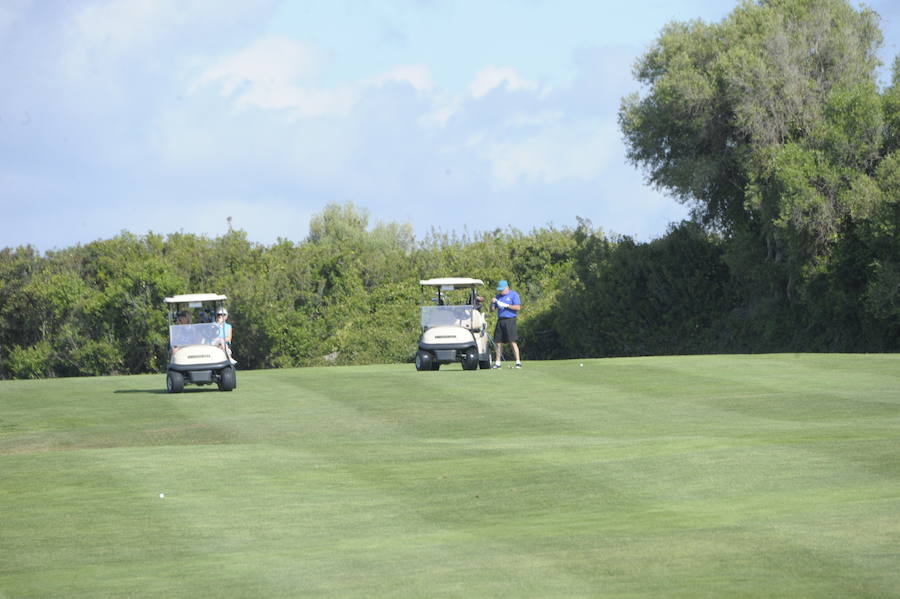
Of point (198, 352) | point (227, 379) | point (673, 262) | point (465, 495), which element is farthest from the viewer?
point (673, 262)

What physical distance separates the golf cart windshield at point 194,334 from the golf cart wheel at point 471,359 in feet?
17.1

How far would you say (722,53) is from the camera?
141ft

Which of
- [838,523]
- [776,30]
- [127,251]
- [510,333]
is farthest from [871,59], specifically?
[838,523]

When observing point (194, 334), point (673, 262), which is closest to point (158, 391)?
point (194, 334)

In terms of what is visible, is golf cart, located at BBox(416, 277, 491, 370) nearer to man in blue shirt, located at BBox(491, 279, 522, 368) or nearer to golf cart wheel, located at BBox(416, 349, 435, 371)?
golf cart wheel, located at BBox(416, 349, 435, 371)

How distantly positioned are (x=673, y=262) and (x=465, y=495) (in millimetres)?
36608

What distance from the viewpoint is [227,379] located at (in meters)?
22.9

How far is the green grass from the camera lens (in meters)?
8.48

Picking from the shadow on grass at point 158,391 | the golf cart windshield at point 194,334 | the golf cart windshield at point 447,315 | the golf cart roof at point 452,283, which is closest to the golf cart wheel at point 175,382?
the shadow on grass at point 158,391

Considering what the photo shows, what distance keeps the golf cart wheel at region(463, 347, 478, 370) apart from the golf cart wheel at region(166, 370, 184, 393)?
577 centimetres

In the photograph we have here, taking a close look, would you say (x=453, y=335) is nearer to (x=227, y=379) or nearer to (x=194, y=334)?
(x=227, y=379)

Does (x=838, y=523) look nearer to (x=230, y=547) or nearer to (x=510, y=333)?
(x=230, y=547)

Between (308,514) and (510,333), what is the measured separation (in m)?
14.8

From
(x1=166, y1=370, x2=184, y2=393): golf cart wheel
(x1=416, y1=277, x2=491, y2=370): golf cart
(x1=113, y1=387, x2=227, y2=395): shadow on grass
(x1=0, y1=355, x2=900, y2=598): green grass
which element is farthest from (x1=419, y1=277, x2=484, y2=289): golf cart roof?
(x1=166, y1=370, x2=184, y2=393): golf cart wheel
